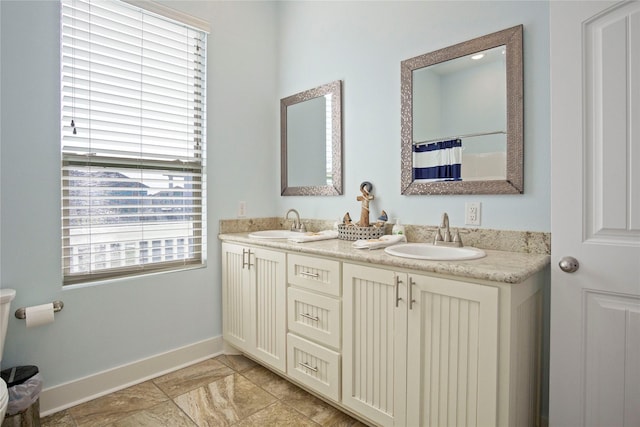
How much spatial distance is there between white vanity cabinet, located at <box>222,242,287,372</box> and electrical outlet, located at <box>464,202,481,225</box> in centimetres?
103

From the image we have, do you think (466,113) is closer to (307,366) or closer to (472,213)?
(472,213)

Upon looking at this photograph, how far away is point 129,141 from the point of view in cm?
213

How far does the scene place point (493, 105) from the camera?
67.9 inches

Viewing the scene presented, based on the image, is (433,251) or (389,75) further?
(389,75)

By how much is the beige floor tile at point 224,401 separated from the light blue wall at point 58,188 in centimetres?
46

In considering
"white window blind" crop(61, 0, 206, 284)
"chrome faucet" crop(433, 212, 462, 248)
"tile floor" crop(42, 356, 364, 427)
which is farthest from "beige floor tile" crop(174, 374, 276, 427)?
"chrome faucet" crop(433, 212, 462, 248)

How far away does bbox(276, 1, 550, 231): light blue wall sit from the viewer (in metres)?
1.60

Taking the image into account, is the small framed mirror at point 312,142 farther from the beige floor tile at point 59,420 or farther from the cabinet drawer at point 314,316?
the beige floor tile at point 59,420

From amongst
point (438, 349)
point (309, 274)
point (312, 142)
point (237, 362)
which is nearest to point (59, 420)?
point (237, 362)

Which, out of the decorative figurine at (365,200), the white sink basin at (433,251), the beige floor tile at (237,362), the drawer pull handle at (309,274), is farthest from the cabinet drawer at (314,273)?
the beige floor tile at (237,362)

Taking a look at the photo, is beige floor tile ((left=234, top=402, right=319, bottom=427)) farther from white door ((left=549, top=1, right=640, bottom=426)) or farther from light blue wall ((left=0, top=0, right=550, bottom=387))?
white door ((left=549, top=1, right=640, bottom=426))

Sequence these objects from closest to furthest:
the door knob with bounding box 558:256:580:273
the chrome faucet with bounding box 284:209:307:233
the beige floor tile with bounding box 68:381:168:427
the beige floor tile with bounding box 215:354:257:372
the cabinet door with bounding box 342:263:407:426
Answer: the door knob with bounding box 558:256:580:273 → the cabinet door with bounding box 342:263:407:426 → the beige floor tile with bounding box 68:381:168:427 → the beige floor tile with bounding box 215:354:257:372 → the chrome faucet with bounding box 284:209:307:233

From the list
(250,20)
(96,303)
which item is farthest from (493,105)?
(96,303)

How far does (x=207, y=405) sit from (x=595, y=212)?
6.79 feet
